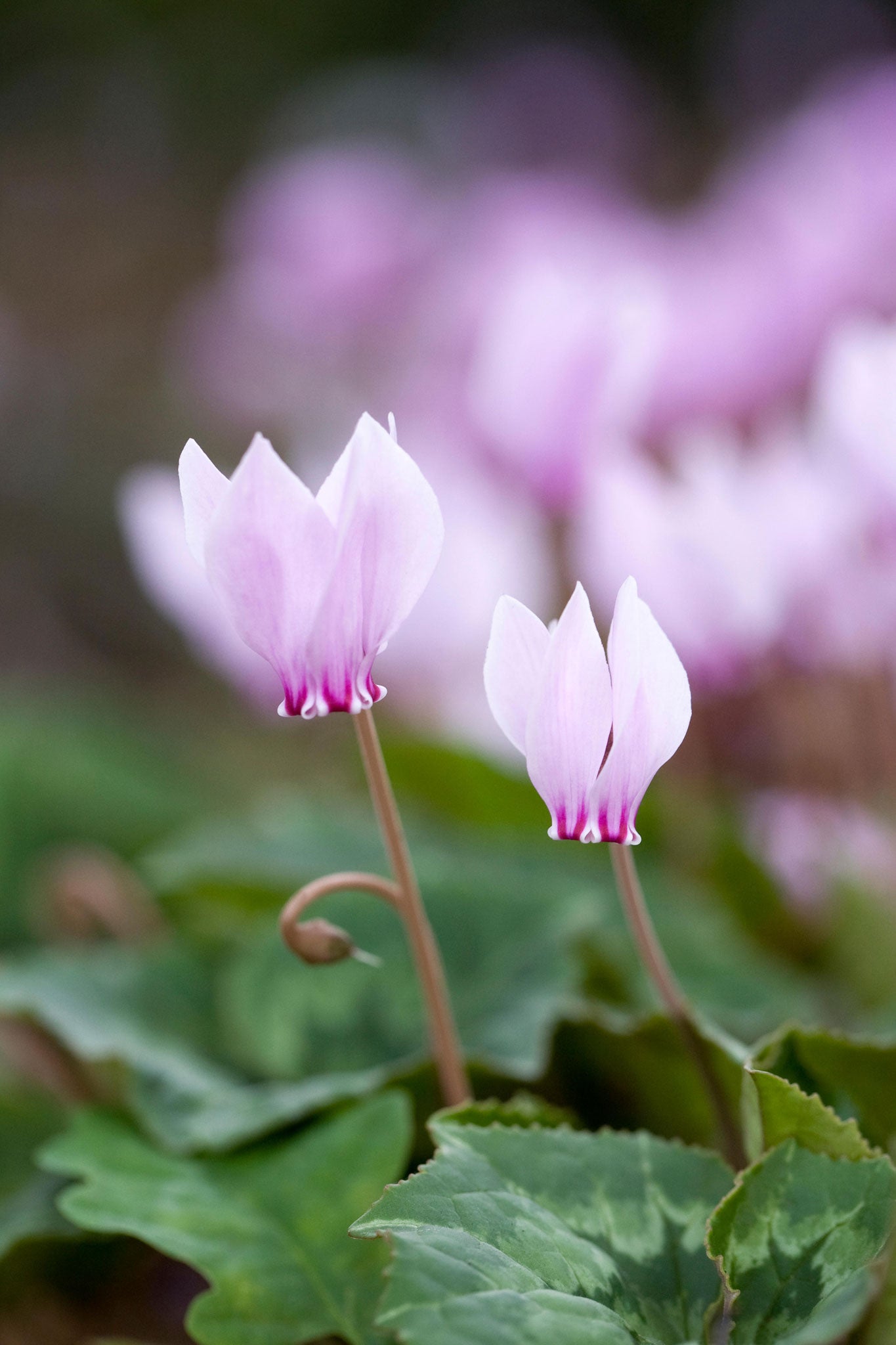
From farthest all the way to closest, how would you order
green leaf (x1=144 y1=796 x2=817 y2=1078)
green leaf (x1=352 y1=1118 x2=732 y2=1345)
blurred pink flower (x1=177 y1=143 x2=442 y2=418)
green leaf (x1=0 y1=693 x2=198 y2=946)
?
1. blurred pink flower (x1=177 y1=143 x2=442 y2=418)
2. green leaf (x1=0 y1=693 x2=198 y2=946)
3. green leaf (x1=144 y1=796 x2=817 y2=1078)
4. green leaf (x1=352 y1=1118 x2=732 y2=1345)

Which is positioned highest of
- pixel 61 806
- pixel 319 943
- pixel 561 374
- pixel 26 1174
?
pixel 561 374

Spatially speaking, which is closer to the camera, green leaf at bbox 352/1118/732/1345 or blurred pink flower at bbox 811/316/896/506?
green leaf at bbox 352/1118/732/1345

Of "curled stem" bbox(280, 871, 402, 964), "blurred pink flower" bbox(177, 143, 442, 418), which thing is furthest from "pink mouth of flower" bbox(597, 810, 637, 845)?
"blurred pink flower" bbox(177, 143, 442, 418)

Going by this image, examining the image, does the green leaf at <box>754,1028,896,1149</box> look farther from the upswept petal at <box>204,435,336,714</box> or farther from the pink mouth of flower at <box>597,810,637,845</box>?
the upswept petal at <box>204,435,336,714</box>

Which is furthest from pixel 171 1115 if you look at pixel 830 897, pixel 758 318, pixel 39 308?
pixel 39 308

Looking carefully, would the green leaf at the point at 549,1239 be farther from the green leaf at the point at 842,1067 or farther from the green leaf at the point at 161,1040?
the green leaf at the point at 161,1040

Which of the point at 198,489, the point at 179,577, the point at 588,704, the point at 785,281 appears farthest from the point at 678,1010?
the point at 785,281

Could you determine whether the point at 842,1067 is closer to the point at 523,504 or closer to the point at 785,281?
the point at 523,504
